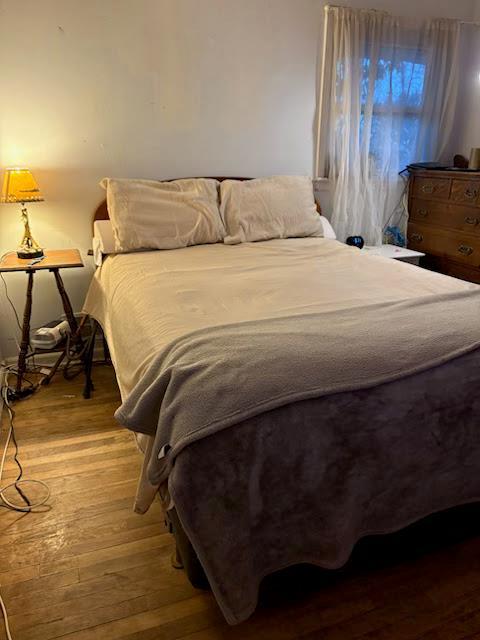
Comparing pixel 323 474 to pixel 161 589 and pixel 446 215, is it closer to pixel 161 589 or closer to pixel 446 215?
pixel 161 589

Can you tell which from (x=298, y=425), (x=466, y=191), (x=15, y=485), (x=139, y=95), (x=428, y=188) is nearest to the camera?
(x=298, y=425)

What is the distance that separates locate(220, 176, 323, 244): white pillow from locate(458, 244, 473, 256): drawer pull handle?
0.96 metres

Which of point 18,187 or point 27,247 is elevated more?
point 18,187

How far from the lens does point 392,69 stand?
9.73 ft

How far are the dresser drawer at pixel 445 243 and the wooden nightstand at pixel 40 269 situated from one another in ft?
7.69

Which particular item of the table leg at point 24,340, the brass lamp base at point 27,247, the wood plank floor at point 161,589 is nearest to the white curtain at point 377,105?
the brass lamp base at point 27,247

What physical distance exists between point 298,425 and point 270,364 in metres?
0.16

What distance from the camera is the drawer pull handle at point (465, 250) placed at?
285 cm

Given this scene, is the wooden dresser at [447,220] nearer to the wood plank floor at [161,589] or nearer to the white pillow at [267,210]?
the white pillow at [267,210]

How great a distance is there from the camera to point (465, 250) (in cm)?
288

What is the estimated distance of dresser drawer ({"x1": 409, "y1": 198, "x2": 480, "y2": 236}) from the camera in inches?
111

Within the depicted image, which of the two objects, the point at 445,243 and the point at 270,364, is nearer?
the point at 270,364

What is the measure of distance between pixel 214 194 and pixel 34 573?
2011 millimetres

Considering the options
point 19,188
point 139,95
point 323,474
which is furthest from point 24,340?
point 323,474
